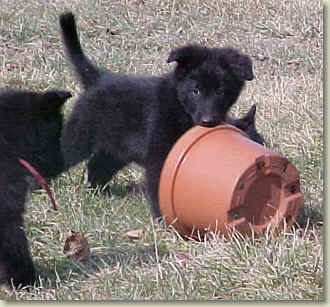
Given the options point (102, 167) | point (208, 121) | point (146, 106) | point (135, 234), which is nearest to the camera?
point (135, 234)

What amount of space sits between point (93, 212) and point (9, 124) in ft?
3.26

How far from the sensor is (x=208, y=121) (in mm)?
5344

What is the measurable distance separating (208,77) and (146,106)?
0.58m

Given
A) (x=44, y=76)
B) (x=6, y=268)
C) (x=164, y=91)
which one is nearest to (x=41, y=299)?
(x=6, y=268)

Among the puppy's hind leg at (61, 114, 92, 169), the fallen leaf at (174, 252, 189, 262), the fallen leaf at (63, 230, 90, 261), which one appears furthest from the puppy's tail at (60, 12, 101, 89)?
the fallen leaf at (174, 252, 189, 262)

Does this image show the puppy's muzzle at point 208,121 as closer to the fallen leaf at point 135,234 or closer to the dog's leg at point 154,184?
the dog's leg at point 154,184

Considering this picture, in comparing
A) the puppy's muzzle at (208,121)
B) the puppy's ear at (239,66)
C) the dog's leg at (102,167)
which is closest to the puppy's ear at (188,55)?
the puppy's ear at (239,66)

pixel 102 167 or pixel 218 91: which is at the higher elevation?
pixel 218 91

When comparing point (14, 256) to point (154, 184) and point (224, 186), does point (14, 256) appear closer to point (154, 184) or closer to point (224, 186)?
point (224, 186)

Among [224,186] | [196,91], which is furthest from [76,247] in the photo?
[196,91]

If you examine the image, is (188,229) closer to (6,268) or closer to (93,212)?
(93,212)

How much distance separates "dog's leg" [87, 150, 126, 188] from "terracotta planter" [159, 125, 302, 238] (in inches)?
45.9

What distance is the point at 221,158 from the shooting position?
4.89 metres

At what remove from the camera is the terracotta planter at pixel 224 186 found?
4.82m
